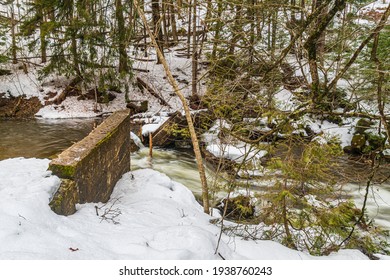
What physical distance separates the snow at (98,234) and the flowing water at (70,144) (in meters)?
3.78

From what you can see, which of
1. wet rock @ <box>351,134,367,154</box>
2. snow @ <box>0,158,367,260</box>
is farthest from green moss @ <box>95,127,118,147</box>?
wet rock @ <box>351,134,367,154</box>

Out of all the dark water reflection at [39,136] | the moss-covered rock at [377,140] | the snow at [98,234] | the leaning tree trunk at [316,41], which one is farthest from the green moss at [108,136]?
the moss-covered rock at [377,140]

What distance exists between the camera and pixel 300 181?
4.59 meters

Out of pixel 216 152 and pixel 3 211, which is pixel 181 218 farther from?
pixel 216 152

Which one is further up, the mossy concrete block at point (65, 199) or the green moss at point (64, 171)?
the green moss at point (64, 171)

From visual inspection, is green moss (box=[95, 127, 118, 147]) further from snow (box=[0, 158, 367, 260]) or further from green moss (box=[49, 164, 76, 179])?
snow (box=[0, 158, 367, 260])

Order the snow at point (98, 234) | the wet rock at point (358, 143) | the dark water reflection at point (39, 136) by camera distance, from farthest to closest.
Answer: the wet rock at point (358, 143), the dark water reflection at point (39, 136), the snow at point (98, 234)

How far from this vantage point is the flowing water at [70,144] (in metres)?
8.25

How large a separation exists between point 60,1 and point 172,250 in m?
9.57

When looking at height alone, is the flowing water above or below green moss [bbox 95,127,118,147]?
below

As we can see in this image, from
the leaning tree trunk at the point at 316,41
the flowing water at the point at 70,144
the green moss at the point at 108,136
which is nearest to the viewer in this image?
the leaning tree trunk at the point at 316,41

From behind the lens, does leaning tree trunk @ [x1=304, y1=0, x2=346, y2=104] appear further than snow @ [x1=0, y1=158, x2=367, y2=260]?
No

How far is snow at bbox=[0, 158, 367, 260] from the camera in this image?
9.95ft

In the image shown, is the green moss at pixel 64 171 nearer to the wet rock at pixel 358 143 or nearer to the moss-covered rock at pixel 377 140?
the moss-covered rock at pixel 377 140
